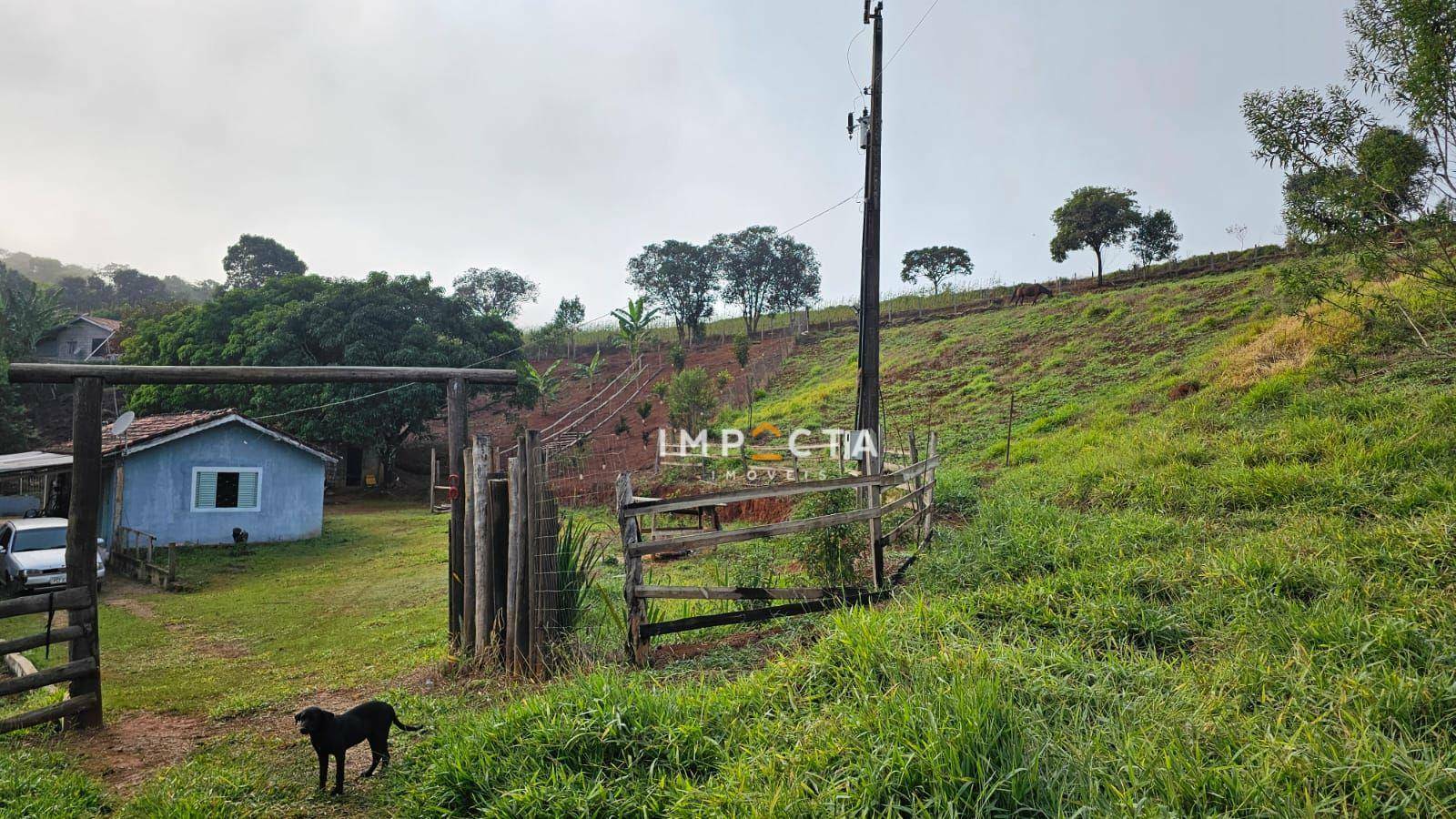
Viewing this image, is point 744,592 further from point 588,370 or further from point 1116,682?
point 588,370

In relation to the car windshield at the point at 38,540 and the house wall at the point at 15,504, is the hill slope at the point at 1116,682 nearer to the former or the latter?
the car windshield at the point at 38,540

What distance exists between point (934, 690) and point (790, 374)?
108 feet

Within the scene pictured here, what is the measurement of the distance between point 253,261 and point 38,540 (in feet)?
184

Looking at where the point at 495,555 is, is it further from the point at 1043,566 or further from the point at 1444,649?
the point at 1444,649

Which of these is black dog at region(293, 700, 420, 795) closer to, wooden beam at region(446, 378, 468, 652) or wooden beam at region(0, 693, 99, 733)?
wooden beam at region(446, 378, 468, 652)

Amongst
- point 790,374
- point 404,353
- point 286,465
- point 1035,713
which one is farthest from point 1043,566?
point 790,374

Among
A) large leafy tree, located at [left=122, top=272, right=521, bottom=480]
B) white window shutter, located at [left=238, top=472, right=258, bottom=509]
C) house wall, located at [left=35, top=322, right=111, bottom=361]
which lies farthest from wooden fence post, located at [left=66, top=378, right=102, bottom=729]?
house wall, located at [left=35, top=322, right=111, bottom=361]

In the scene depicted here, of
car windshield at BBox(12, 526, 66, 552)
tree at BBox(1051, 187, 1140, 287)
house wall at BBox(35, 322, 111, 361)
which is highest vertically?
tree at BBox(1051, 187, 1140, 287)

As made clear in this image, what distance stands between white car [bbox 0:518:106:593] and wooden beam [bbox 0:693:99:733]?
27.0 feet

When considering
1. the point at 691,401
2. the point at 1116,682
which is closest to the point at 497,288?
the point at 691,401

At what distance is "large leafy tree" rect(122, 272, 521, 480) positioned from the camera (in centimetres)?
2794

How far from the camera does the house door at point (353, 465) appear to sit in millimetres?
32250

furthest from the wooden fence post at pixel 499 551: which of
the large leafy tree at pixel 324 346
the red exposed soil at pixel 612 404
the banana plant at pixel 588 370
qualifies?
the banana plant at pixel 588 370

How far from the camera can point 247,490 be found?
772 inches
